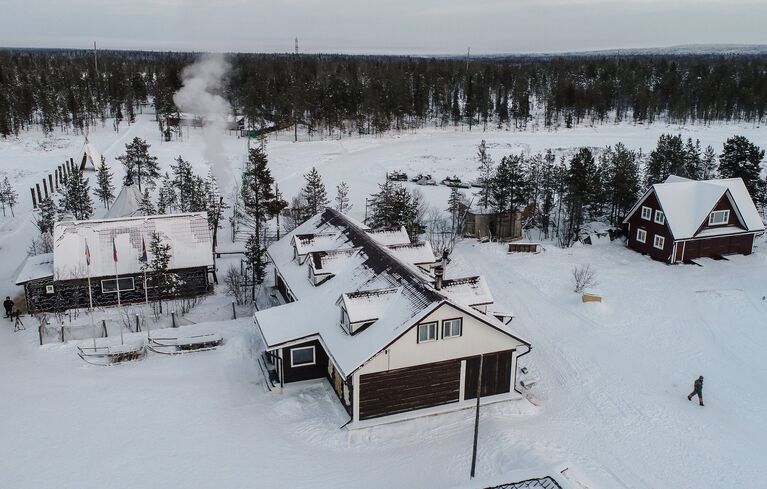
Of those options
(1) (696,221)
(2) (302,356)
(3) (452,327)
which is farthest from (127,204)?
(1) (696,221)

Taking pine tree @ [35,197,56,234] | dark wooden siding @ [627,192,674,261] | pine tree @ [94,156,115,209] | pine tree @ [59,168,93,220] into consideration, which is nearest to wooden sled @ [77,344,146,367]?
pine tree @ [35,197,56,234]

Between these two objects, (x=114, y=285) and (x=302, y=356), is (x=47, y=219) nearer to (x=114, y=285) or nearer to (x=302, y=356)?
(x=114, y=285)

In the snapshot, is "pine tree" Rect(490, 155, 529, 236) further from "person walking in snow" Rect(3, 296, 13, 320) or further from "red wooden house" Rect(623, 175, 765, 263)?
"person walking in snow" Rect(3, 296, 13, 320)

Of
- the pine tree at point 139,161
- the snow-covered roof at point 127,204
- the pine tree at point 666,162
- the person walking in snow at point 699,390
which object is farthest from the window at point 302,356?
the pine tree at point 666,162

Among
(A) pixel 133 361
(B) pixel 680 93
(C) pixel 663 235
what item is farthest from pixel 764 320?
(B) pixel 680 93

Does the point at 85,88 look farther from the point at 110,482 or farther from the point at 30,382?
the point at 110,482

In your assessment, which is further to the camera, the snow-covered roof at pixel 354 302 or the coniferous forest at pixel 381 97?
the coniferous forest at pixel 381 97

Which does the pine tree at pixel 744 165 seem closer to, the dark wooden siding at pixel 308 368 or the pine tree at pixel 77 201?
the dark wooden siding at pixel 308 368
